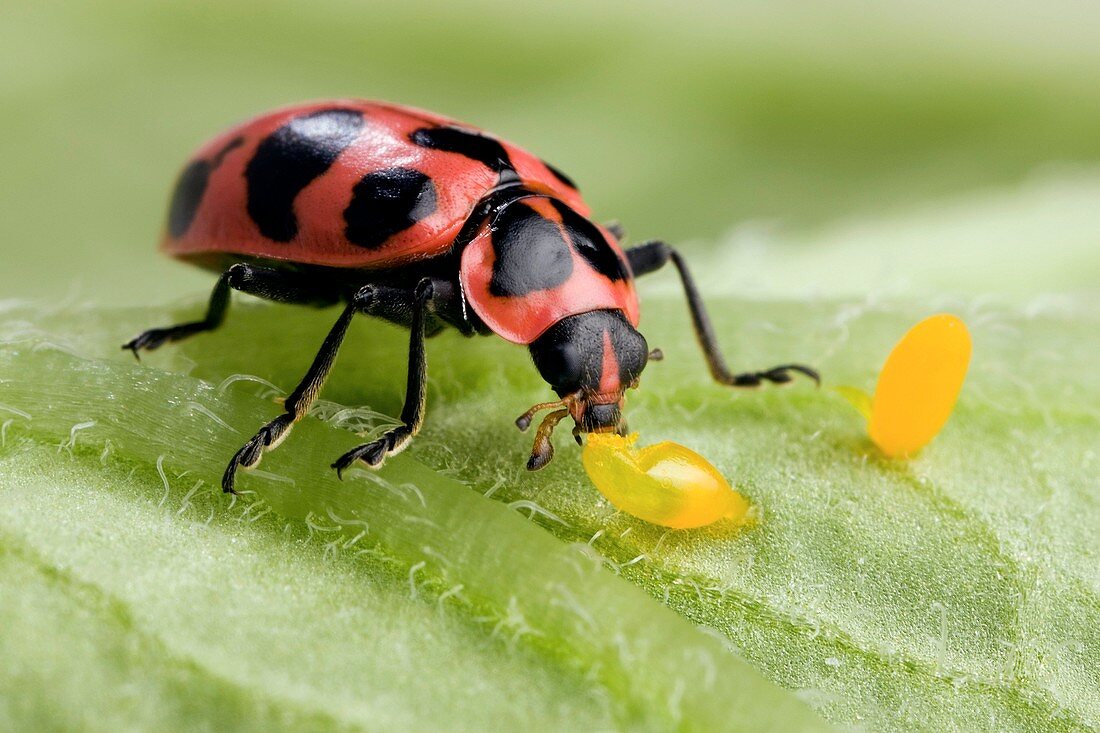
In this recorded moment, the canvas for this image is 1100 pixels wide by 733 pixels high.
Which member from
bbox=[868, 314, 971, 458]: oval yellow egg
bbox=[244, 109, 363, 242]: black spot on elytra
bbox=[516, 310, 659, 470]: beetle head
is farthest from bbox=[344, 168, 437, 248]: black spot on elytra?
bbox=[868, 314, 971, 458]: oval yellow egg

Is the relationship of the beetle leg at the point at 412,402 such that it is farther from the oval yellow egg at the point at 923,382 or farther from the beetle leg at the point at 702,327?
the oval yellow egg at the point at 923,382

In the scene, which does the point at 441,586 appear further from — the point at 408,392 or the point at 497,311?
the point at 497,311

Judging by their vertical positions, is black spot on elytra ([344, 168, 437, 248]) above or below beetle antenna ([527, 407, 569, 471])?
above

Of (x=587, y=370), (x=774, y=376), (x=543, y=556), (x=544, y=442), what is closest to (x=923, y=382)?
(x=774, y=376)

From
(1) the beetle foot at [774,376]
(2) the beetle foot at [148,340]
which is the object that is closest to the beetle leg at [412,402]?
(2) the beetle foot at [148,340]

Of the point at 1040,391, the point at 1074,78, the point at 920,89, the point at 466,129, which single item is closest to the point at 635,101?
the point at 920,89

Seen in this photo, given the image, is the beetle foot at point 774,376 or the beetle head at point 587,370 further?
the beetle foot at point 774,376

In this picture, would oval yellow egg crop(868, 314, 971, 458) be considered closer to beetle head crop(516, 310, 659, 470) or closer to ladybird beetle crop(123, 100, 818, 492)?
ladybird beetle crop(123, 100, 818, 492)
